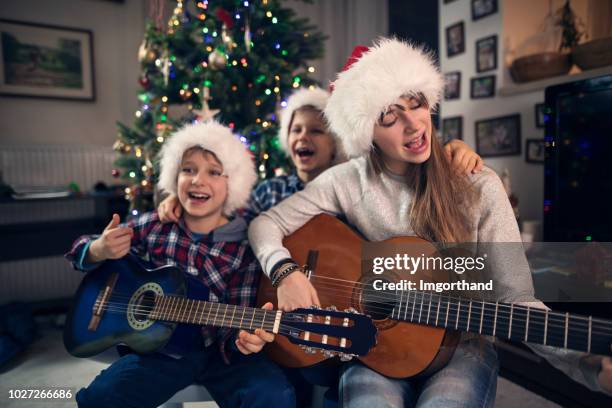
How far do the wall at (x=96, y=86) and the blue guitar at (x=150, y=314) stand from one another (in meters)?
2.42

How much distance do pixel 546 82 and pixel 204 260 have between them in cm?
225

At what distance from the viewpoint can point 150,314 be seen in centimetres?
134

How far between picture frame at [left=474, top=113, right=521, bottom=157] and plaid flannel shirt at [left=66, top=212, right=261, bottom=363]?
2099mm

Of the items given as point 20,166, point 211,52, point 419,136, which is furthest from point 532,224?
point 20,166

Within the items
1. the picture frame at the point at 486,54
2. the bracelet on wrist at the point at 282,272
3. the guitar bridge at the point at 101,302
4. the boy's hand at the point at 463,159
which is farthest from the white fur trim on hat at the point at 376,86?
the picture frame at the point at 486,54

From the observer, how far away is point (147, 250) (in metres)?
1.62

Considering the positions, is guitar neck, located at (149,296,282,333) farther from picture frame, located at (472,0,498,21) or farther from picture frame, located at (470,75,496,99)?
picture frame, located at (472,0,498,21)

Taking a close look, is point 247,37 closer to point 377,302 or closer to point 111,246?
point 111,246

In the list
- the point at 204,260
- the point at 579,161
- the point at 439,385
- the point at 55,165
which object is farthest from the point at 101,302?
the point at 55,165

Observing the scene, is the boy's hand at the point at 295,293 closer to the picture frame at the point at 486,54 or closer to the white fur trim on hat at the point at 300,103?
the white fur trim on hat at the point at 300,103

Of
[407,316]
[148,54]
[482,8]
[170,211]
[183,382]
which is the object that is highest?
[482,8]

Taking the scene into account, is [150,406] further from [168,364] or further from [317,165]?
[317,165]

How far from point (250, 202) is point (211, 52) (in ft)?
3.31

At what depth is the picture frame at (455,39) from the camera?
3191 mm
